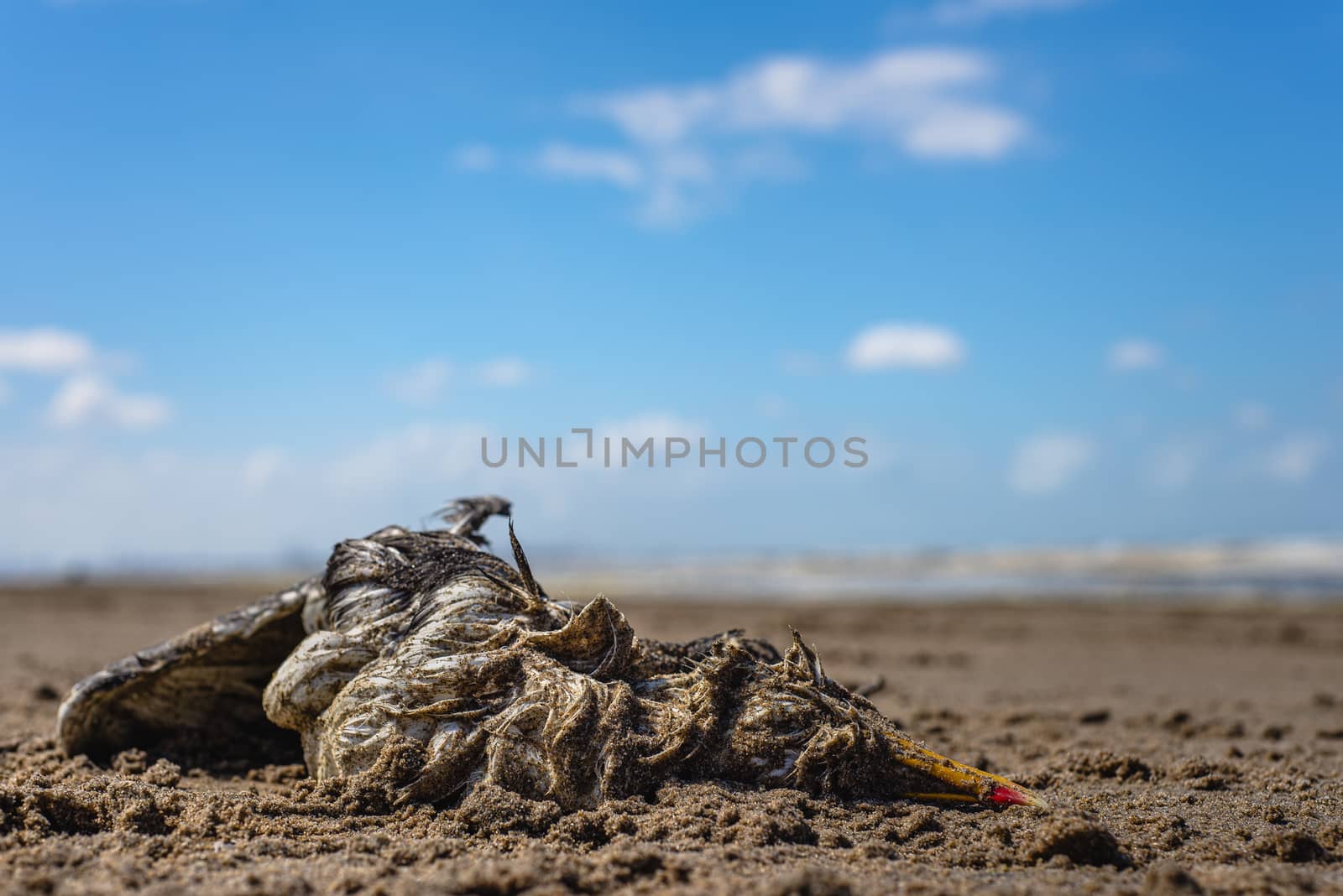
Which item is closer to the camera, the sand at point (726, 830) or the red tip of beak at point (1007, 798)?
the sand at point (726, 830)

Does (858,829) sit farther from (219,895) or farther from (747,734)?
(219,895)

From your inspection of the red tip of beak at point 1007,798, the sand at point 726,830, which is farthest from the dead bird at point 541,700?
the sand at point 726,830

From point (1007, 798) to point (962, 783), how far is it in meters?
0.18

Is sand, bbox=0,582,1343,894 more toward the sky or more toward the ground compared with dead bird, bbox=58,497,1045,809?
more toward the ground

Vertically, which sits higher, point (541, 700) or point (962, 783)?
point (541, 700)

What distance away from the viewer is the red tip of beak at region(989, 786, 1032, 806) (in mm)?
3881

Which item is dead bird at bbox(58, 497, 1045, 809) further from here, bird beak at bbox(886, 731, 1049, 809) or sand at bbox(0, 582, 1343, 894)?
sand at bbox(0, 582, 1343, 894)

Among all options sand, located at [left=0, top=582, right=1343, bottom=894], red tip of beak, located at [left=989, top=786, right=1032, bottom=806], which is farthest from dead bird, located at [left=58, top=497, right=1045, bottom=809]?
sand, located at [left=0, top=582, right=1343, bottom=894]

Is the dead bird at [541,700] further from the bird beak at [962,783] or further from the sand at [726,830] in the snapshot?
the sand at [726,830]

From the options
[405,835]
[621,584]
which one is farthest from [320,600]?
[621,584]

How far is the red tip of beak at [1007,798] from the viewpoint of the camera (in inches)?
153

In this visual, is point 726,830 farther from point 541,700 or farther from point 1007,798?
point 1007,798

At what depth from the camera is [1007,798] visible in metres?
3.90

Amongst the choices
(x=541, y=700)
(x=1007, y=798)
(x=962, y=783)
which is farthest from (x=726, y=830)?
(x=1007, y=798)
